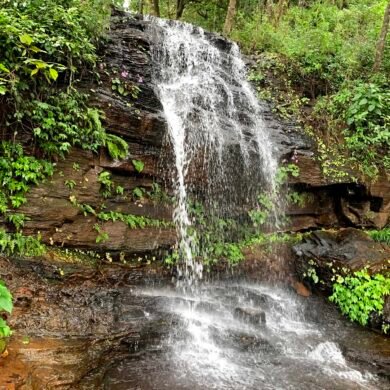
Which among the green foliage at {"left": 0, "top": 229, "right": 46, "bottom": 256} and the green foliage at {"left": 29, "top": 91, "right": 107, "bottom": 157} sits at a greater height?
the green foliage at {"left": 29, "top": 91, "right": 107, "bottom": 157}

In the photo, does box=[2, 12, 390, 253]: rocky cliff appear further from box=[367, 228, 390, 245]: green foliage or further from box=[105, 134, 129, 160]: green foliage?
box=[367, 228, 390, 245]: green foliage

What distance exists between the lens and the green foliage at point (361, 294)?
6.85 m

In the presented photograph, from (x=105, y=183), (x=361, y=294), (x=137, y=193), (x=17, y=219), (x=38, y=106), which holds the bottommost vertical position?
(x=361, y=294)

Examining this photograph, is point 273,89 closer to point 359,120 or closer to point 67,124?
point 359,120

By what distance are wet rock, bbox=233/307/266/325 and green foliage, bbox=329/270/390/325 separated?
1915mm

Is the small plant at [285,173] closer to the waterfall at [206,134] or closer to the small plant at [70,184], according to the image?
the waterfall at [206,134]

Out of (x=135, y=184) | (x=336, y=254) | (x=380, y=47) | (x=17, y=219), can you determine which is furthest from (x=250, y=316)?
(x=380, y=47)

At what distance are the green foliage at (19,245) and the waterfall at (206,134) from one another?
2.85 metres

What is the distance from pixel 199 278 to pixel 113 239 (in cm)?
201

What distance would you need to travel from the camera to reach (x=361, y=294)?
7.10 m

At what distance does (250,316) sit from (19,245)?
4.00 meters

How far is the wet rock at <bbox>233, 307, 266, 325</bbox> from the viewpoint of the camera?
634 centimetres

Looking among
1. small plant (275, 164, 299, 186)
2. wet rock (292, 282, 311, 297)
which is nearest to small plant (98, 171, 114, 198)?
small plant (275, 164, 299, 186)

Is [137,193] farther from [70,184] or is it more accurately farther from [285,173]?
[285,173]
